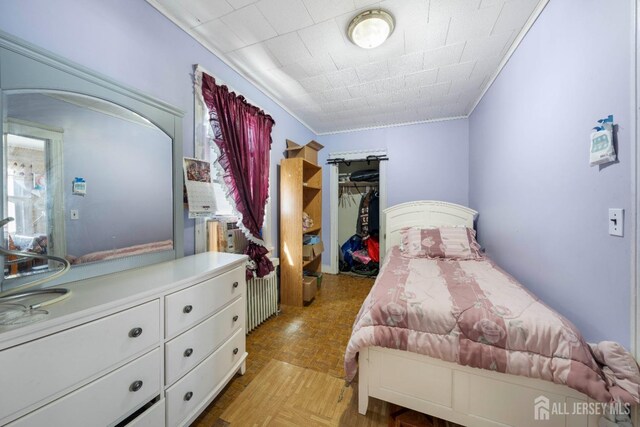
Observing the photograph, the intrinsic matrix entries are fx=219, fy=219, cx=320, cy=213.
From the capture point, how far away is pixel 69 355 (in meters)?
0.74

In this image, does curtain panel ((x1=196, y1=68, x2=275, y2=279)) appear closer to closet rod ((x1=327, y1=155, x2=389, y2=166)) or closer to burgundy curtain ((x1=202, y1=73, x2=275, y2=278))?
burgundy curtain ((x1=202, y1=73, x2=275, y2=278))

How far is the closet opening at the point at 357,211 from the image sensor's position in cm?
378

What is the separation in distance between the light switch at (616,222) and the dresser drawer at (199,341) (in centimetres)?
205

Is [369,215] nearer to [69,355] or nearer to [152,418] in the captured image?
[152,418]

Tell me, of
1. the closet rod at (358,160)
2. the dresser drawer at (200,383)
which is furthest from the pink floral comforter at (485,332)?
the closet rod at (358,160)

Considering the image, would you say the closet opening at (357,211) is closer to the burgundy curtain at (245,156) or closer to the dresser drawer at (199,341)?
the burgundy curtain at (245,156)

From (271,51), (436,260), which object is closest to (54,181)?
(271,51)

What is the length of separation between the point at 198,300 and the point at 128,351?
335 millimetres

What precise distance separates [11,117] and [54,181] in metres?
0.28

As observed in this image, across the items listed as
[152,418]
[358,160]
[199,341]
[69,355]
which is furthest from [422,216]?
[69,355]

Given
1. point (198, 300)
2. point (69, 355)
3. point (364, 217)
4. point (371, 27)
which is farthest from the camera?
point (364, 217)

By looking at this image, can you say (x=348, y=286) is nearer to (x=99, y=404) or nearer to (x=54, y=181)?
(x=99, y=404)

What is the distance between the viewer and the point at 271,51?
73.6 inches

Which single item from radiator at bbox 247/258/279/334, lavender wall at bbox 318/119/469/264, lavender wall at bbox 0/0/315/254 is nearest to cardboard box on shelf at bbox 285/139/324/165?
lavender wall at bbox 318/119/469/264
